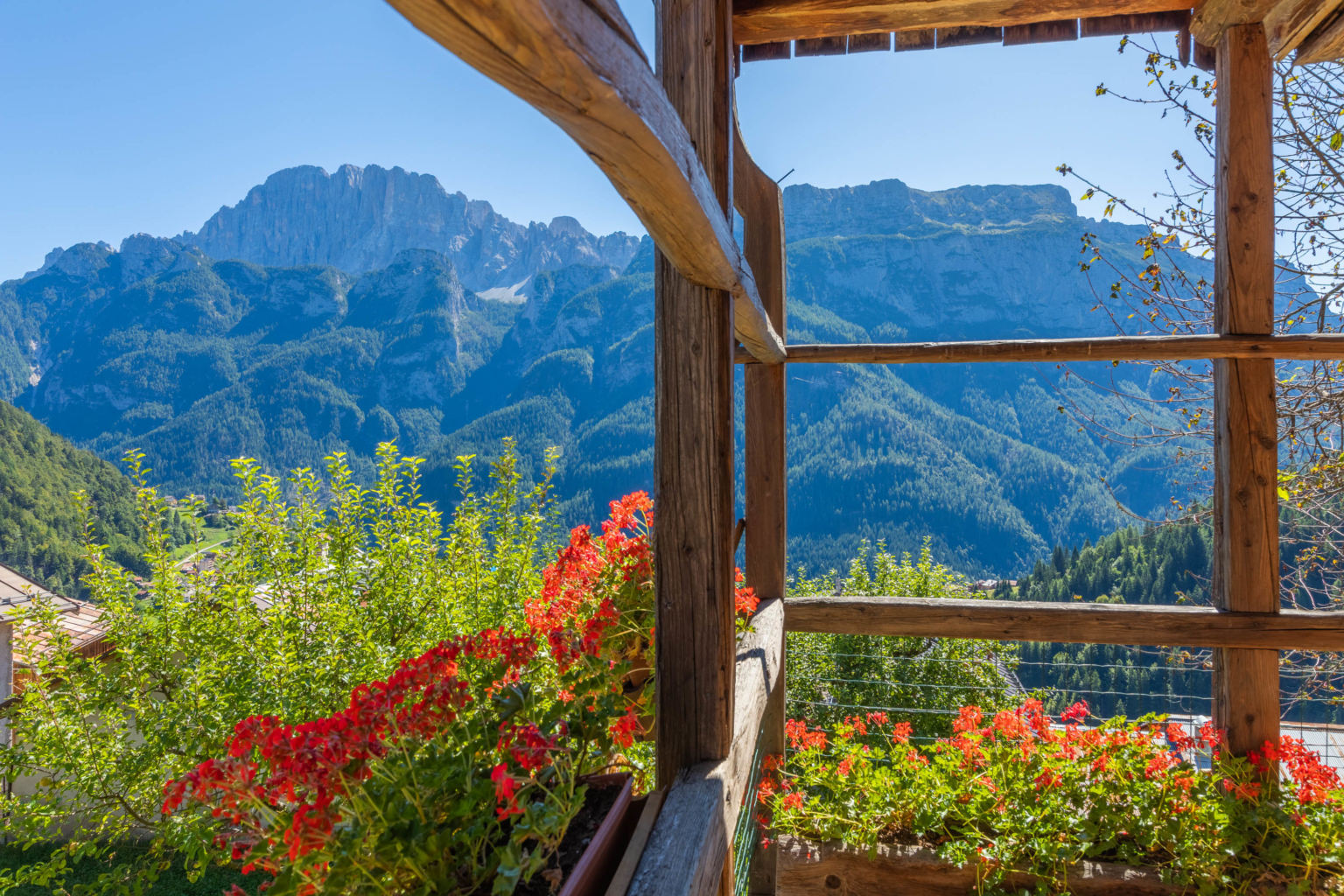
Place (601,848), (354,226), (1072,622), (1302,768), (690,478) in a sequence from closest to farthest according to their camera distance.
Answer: (601,848), (690,478), (1302,768), (1072,622), (354,226)

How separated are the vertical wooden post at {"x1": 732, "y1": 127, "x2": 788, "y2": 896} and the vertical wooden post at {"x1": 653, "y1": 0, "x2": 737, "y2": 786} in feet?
3.61

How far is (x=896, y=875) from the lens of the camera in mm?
1951

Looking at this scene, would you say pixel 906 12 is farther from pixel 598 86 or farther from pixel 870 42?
pixel 598 86

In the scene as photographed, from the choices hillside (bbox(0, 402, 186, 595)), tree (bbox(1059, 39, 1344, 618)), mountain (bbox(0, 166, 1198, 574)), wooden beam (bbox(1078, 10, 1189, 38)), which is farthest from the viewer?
mountain (bbox(0, 166, 1198, 574))

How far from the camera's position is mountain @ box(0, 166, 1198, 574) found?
44.2 metres

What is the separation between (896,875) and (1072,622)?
906mm

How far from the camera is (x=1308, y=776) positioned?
6.09 feet

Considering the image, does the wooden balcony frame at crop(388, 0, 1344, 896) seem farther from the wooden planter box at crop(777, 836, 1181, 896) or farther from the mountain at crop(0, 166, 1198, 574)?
the mountain at crop(0, 166, 1198, 574)

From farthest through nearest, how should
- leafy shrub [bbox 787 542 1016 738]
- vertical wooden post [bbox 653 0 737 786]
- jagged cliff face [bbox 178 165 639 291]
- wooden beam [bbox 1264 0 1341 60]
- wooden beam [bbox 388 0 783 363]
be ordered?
jagged cliff face [bbox 178 165 639 291] → leafy shrub [bbox 787 542 1016 738] → wooden beam [bbox 1264 0 1341 60] → vertical wooden post [bbox 653 0 737 786] → wooden beam [bbox 388 0 783 363]

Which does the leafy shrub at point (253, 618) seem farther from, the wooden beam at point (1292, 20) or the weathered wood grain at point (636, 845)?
the wooden beam at point (1292, 20)

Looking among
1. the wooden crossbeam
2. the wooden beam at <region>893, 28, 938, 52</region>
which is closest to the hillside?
the wooden beam at <region>893, 28, 938, 52</region>

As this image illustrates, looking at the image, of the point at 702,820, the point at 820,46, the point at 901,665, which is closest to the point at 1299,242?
the point at 820,46

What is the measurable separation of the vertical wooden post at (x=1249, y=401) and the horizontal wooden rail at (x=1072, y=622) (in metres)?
0.06

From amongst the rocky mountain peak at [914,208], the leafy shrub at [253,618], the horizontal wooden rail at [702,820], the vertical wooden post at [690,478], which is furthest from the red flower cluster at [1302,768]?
the rocky mountain peak at [914,208]
